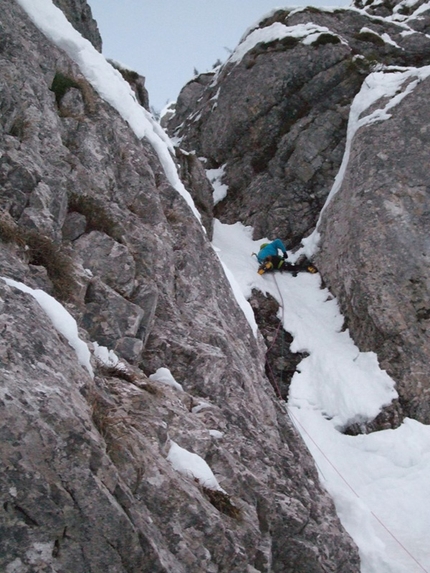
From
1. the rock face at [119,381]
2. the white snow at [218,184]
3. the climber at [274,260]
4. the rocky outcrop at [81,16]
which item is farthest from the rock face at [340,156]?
the rocky outcrop at [81,16]

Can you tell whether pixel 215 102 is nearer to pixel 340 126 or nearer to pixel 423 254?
pixel 340 126

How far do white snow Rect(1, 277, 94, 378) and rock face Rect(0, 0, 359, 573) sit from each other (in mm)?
135

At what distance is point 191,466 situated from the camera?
5.63 meters

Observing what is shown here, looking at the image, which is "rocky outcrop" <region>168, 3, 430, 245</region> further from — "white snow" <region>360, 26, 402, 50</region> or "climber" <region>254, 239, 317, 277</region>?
"climber" <region>254, 239, 317, 277</region>

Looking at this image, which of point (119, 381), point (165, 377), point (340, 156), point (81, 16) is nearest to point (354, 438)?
point (165, 377)

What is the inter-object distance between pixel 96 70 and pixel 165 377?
28.8 feet

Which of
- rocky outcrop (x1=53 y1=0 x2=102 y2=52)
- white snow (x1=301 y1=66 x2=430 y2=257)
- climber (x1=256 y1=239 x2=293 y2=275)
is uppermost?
white snow (x1=301 y1=66 x2=430 y2=257)

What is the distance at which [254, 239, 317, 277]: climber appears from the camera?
62.4 feet

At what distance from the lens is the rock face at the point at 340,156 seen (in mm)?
15383

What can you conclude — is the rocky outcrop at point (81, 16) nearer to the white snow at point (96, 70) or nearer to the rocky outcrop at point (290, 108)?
the white snow at point (96, 70)

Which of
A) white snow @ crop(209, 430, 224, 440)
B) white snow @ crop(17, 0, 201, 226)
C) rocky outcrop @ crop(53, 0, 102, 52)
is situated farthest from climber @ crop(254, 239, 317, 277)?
white snow @ crop(209, 430, 224, 440)

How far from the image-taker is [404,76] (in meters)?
20.9

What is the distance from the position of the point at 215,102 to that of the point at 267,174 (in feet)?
23.9

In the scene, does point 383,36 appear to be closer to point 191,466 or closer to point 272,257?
point 272,257
